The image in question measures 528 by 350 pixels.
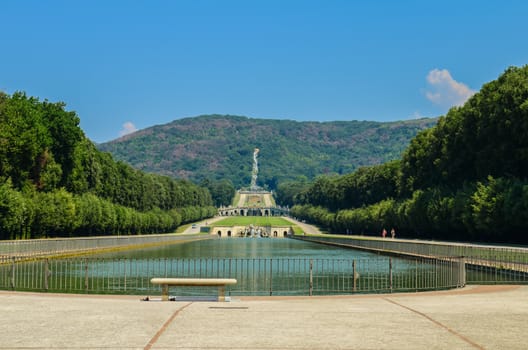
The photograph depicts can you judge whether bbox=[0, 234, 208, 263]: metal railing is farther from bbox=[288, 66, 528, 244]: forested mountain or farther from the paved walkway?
bbox=[288, 66, 528, 244]: forested mountain

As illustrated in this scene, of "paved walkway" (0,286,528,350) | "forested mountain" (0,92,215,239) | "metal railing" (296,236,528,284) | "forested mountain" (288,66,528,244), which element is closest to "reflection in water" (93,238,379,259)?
"forested mountain" (0,92,215,239)

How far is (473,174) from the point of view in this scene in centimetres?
7300

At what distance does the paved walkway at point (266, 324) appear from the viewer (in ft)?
43.4

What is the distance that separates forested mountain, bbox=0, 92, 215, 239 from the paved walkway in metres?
41.0

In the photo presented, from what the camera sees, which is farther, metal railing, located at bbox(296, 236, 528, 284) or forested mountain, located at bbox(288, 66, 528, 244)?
forested mountain, located at bbox(288, 66, 528, 244)

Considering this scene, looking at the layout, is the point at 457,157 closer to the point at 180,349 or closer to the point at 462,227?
the point at 462,227

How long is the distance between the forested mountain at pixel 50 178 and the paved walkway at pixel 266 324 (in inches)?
1614

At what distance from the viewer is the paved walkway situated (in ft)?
43.4

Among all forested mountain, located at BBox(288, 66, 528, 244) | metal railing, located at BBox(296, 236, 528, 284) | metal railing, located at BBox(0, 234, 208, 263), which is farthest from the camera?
forested mountain, located at BBox(288, 66, 528, 244)

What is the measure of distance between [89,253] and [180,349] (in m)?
51.7

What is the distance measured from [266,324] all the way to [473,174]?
201 ft

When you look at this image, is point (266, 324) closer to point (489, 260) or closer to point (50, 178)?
point (489, 260)

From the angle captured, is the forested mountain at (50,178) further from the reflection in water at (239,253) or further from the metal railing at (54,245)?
the reflection in water at (239,253)

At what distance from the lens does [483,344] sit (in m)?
13.2
